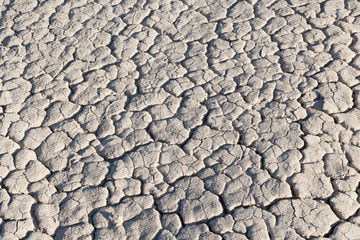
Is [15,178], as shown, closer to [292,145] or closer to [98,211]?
[98,211]

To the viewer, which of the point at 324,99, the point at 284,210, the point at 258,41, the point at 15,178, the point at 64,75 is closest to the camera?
the point at 284,210

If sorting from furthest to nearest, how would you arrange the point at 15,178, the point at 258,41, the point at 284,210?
the point at 258,41, the point at 15,178, the point at 284,210

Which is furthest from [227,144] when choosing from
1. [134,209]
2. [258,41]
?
[258,41]

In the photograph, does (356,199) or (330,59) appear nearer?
(356,199)

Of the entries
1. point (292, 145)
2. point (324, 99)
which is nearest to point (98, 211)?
point (292, 145)

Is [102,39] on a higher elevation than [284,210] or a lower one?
higher

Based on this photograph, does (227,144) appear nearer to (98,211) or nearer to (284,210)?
(284,210)
